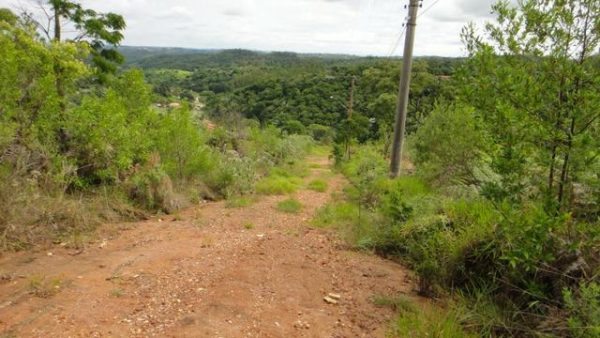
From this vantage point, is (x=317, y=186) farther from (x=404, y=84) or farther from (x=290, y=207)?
(x=404, y=84)

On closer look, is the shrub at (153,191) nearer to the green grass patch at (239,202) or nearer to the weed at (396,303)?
the green grass patch at (239,202)

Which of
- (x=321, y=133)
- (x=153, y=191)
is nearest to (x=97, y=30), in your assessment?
(x=153, y=191)

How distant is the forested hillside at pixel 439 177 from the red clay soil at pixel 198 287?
0.39 m

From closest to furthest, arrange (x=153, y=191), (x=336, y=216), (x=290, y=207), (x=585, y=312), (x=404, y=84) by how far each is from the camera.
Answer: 1. (x=585, y=312)
2. (x=336, y=216)
3. (x=153, y=191)
4. (x=290, y=207)
5. (x=404, y=84)

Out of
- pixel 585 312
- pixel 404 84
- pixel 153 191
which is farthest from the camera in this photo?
pixel 404 84

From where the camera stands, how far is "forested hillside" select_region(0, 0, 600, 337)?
3088mm

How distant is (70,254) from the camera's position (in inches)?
203

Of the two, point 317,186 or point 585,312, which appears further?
point 317,186

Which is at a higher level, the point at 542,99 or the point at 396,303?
the point at 542,99

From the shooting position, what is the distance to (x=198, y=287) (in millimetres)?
4270

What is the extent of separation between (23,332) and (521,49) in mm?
4558

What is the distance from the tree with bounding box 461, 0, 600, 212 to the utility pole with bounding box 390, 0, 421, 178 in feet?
18.8

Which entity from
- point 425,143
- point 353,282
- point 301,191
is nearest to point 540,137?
point 353,282

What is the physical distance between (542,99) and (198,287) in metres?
3.59
